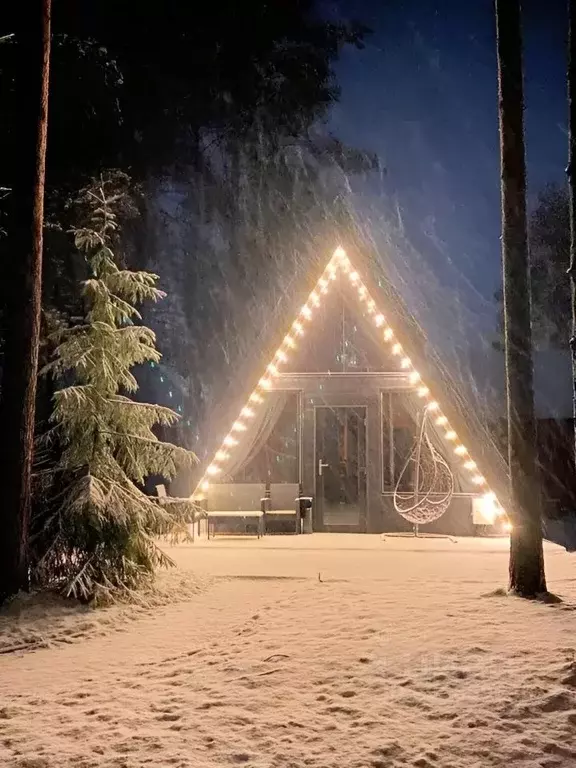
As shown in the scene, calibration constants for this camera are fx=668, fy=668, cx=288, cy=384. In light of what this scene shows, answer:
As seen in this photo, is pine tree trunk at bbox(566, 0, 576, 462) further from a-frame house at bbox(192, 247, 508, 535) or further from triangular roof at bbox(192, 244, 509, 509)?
a-frame house at bbox(192, 247, 508, 535)

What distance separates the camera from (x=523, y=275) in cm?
649

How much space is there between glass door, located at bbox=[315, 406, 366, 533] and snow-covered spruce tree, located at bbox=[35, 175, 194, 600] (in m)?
4.21

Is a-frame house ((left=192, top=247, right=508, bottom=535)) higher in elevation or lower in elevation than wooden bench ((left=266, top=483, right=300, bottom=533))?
higher

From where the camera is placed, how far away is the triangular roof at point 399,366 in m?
10.5

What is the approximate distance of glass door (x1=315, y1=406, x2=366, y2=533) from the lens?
11.1 m

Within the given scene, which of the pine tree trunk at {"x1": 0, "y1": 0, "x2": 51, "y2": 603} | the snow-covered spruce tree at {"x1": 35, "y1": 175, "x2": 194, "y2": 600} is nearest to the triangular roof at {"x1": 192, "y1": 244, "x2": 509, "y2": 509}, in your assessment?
the snow-covered spruce tree at {"x1": 35, "y1": 175, "x2": 194, "y2": 600}

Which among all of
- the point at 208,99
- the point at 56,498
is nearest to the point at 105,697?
the point at 56,498

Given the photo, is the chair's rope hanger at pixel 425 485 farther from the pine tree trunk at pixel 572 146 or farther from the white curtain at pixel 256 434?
the pine tree trunk at pixel 572 146

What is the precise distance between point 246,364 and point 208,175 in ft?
37.2

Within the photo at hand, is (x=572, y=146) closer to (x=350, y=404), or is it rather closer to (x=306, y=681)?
(x=306, y=681)

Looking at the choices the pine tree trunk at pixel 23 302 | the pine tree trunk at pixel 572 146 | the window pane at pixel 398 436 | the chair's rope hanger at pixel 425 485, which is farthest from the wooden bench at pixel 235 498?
the pine tree trunk at pixel 572 146

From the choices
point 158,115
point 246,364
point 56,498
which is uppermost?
point 158,115

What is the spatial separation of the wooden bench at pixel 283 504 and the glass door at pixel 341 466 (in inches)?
18.7

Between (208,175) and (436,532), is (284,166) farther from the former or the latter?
(436,532)
